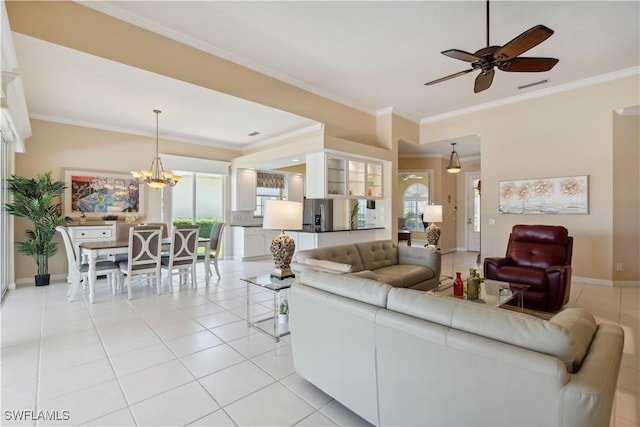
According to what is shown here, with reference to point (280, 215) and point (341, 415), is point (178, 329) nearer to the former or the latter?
point (280, 215)

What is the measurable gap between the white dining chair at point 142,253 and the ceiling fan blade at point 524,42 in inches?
182

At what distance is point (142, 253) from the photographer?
429 cm

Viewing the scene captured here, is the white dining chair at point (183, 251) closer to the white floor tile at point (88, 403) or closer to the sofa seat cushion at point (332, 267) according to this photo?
the white floor tile at point (88, 403)

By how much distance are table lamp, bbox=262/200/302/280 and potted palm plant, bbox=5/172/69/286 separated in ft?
13.5

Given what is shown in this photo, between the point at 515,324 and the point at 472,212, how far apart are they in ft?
28.7

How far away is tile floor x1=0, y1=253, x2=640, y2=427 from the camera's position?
1.84m

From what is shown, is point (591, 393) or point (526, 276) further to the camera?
point (526, 276)

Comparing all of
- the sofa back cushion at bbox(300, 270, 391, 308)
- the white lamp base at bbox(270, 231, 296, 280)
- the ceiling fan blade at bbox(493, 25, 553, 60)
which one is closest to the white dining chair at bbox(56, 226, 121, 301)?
the white lamp base at bbox(270, 231, 296, 280)

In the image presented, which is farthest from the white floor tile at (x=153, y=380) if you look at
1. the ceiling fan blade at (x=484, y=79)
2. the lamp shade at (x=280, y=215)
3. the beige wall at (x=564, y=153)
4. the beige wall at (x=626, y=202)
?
the beige wall at (x=626, y=202)

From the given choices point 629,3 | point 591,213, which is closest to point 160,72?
point 629,3

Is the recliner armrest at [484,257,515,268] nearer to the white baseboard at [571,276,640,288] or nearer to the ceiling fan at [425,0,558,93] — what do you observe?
the white baseboard at [571,276,640,288]

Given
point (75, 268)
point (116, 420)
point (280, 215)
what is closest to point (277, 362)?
point (116, 420)

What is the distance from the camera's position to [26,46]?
9.94ft

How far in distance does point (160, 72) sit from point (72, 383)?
3.26 m
